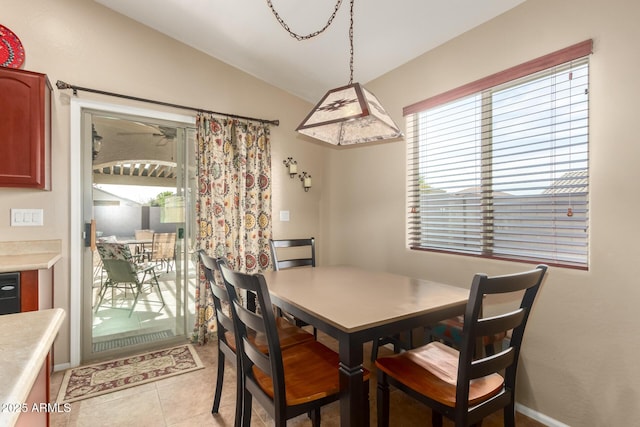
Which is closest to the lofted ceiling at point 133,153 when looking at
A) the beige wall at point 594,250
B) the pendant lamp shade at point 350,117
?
the pendant lamp shade at point 350,117

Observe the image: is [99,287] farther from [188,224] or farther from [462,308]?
[462,308]

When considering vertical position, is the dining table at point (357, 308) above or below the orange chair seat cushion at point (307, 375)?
above

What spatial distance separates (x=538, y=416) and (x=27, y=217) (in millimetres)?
3767

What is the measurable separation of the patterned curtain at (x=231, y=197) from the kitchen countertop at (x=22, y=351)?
2099mm

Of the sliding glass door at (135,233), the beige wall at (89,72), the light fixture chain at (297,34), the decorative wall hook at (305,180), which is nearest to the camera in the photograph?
the light fixture chain at (297,34)

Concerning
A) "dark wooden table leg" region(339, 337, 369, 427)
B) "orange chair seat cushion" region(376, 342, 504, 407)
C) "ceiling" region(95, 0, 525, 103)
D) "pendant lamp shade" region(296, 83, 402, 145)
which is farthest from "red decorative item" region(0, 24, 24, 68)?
"orange chair seat cushion" region(376, 342, 504, 407)

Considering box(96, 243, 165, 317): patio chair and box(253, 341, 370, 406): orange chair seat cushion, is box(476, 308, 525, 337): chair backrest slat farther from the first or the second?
box(96, 243, 165, 317): patio chair

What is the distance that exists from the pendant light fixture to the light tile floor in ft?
5.77

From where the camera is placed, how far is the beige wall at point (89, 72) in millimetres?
2420

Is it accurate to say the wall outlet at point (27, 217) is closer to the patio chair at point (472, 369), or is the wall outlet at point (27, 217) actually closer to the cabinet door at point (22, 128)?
the cabinet door at point (22, 128)

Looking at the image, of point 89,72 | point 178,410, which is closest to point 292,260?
point 178,410

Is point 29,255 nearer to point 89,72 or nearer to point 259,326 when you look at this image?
point 89,72

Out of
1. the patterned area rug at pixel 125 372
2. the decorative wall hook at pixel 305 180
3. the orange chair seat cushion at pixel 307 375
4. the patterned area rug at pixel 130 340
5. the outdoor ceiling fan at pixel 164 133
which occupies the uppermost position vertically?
the outdoor ceiling fan at pixel 164 133

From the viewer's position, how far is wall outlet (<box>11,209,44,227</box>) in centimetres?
236
